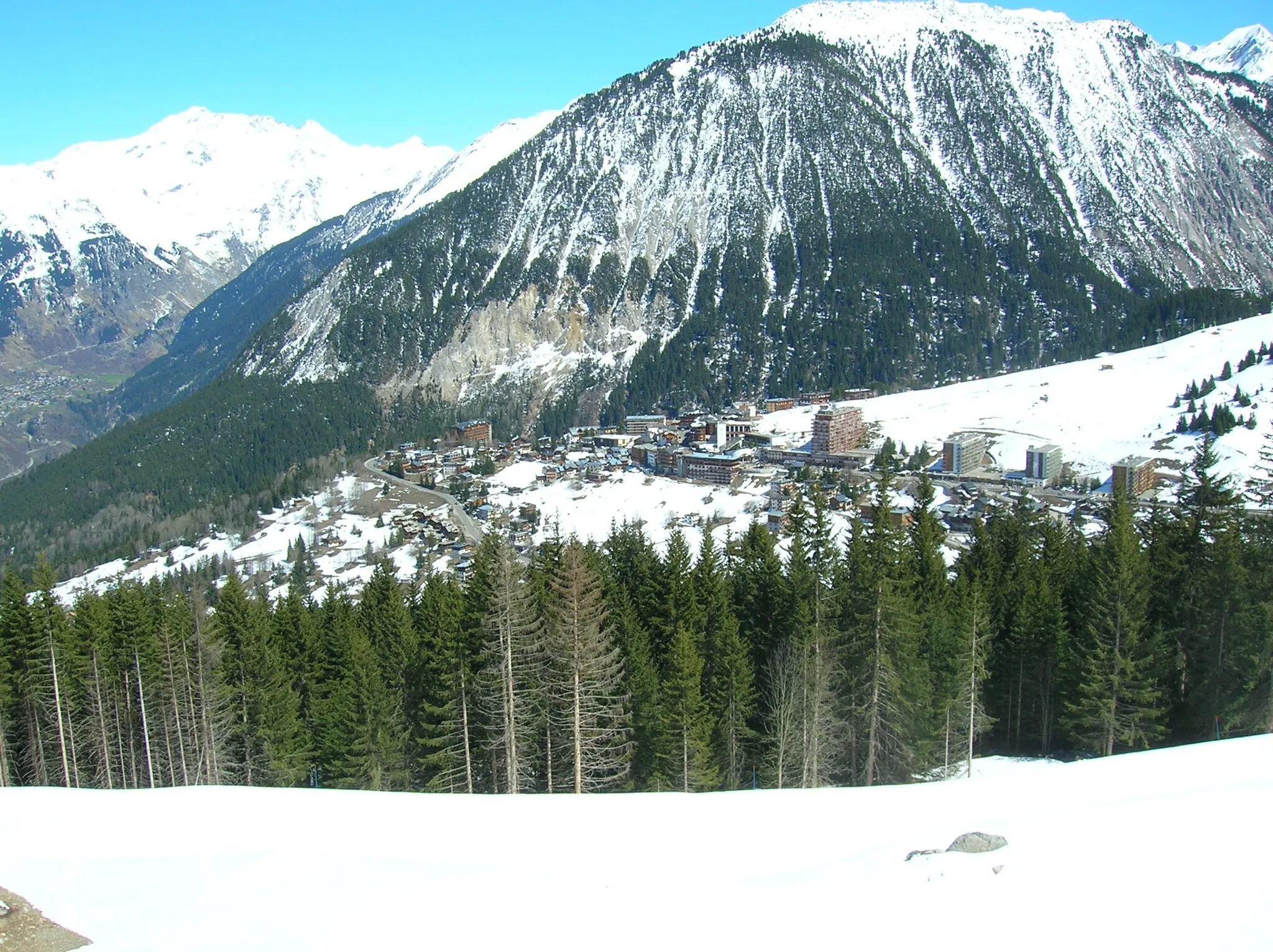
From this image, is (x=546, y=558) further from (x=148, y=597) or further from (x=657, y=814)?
(x=657, y=814)

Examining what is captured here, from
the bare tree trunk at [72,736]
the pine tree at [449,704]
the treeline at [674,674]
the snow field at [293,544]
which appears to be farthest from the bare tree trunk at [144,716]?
the snow field at [293,544]

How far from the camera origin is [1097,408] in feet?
374

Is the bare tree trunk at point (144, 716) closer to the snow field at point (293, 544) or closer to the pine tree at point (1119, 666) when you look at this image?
the pine tree at point (1119, 666)

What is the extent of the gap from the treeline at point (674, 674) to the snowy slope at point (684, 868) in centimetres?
607

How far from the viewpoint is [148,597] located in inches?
1247

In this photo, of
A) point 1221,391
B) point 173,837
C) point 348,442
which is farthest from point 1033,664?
point 348,442

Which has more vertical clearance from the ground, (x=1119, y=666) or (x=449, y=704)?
(x=449, y=704)

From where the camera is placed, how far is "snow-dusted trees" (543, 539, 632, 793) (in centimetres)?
2033

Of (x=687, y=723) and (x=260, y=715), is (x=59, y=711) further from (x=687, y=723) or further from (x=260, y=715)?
(x=687, y=723)

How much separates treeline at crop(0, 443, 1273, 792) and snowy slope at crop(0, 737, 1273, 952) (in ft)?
19.9

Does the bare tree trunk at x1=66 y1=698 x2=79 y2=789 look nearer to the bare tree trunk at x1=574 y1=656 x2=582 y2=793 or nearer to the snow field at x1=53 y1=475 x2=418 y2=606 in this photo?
the bare tree trunk at x1=574 y1=656 x2=582 y2=793

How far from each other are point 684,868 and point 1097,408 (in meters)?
118

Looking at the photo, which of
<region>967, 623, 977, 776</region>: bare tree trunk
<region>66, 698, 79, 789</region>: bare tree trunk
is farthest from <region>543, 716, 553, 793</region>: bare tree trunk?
<region>66, 698, 79, 789</region>: bare tree trunk

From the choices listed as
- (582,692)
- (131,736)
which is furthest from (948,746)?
(131,736)
